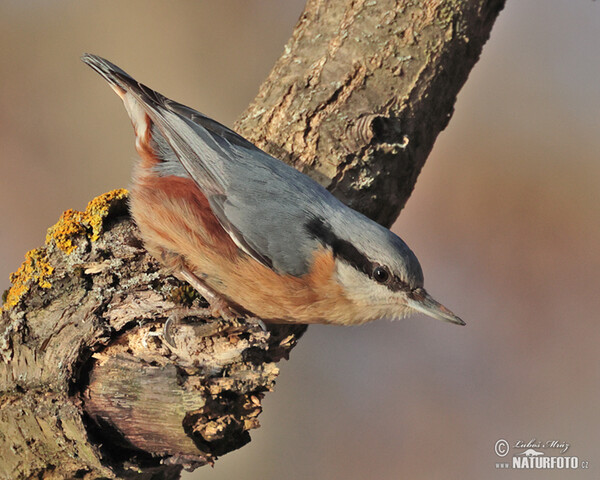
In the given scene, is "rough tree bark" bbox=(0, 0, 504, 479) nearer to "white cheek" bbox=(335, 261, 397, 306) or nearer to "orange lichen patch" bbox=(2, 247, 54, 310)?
"orange lichen patch" bbox=(2, 247, 54, 310)

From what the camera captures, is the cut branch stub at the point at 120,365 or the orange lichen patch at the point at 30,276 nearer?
the cut branch stub at the point at 120,365

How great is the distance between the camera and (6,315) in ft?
7.12

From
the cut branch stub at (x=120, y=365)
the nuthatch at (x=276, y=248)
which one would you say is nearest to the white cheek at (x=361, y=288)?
the nuthatch at (x=276, y=248)

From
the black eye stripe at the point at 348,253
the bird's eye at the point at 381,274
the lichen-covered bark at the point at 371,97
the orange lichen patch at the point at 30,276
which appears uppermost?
the lichen-covered bark at the point at 371,97

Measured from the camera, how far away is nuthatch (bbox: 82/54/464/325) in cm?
222

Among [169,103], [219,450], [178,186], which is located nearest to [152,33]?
[169,103]

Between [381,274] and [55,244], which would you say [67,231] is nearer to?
[55,244]

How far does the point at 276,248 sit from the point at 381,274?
1.27 feet

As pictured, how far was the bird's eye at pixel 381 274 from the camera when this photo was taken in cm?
220

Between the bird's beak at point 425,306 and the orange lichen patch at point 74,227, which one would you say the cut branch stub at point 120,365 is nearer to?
the orange lichen patch at point 74,227

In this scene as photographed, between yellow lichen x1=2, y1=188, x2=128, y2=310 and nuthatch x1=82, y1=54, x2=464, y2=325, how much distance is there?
16cm

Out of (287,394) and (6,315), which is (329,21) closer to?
(6,315)

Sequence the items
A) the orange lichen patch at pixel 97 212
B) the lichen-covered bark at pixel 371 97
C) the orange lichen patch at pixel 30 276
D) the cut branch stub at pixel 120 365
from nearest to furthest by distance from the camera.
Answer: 1. the cut branch stub at pixel 120 365
2. the orange lichen patch at pixel 30 276
3. the orange lichen patch at pixel 97 212
4. the lichen-covered bark at pixel 371 97

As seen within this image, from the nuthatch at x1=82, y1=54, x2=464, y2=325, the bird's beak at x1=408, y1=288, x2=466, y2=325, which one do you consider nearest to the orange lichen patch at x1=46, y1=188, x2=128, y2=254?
the nuthatch at x1=82, y1=54, x2=464, y2=325
